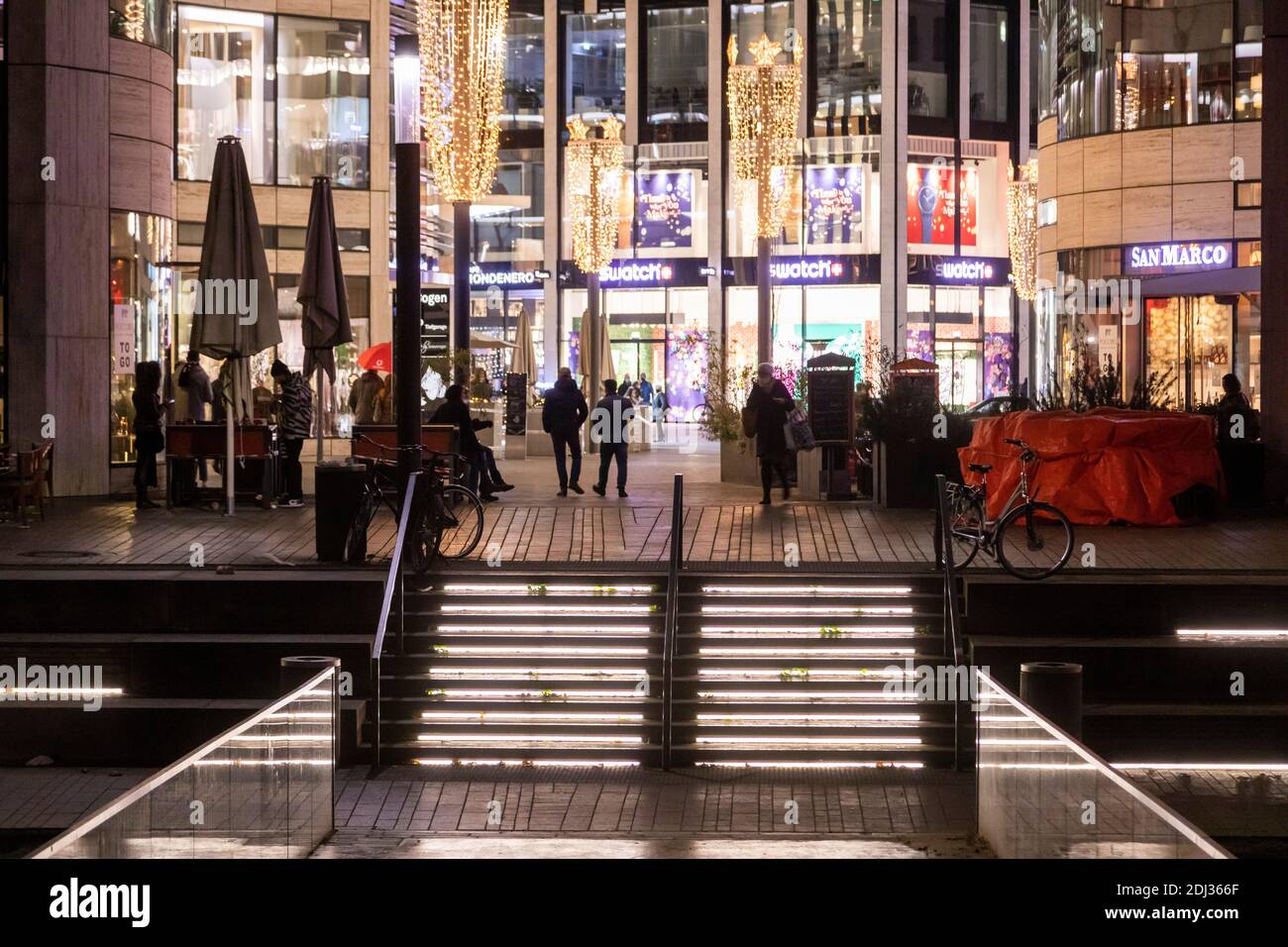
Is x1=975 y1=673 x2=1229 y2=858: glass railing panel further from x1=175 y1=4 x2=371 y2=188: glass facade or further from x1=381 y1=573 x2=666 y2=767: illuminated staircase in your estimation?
x1=175 y1=4 x2=371 y2=188: glass facade

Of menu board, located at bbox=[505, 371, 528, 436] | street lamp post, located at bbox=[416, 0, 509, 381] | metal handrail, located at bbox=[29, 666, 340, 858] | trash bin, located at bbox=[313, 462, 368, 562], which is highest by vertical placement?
street lamp post, located at bbox=[416, 0, 509, 381]

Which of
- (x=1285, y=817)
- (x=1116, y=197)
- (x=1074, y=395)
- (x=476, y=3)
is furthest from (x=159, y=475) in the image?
(x=1116, y=197)

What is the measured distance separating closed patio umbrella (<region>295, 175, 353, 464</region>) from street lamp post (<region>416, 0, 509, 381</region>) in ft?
8.53

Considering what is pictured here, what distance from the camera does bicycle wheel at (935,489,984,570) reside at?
47.0ft

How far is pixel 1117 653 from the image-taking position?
12336mm

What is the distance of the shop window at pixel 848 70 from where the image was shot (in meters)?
57.1

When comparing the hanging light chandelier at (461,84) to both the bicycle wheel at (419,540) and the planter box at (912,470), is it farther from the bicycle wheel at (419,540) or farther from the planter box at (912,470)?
the bicycle wheel at (419,540)

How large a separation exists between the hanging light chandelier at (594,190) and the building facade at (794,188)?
56.3 ft

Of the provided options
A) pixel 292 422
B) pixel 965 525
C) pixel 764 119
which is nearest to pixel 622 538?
pixel 965 525

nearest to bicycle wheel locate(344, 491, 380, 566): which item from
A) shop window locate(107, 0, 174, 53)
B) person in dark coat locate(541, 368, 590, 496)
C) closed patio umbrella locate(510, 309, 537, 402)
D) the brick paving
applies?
the brick paving

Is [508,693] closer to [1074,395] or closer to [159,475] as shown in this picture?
[1074,395]

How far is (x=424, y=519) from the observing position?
1426cm

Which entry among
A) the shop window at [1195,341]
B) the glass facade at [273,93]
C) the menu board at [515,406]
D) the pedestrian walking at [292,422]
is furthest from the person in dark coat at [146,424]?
the shop window at [1195,341]
